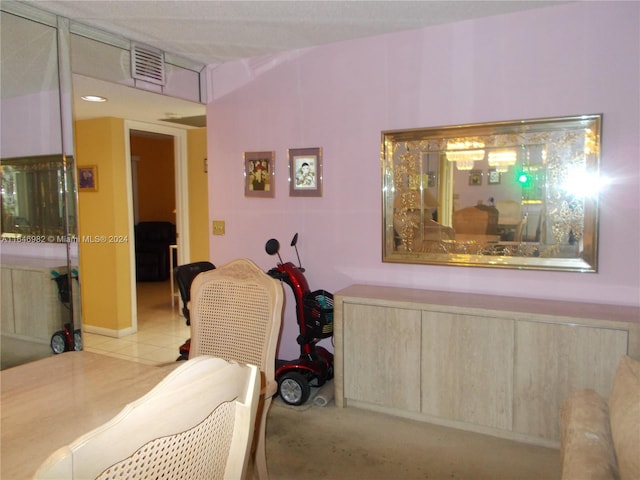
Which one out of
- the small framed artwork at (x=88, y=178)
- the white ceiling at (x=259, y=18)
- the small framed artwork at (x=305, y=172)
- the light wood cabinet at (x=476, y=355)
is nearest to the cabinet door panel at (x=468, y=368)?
the light wood cabinet at (x=476, y=355)

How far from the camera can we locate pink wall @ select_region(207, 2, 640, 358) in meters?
2.67

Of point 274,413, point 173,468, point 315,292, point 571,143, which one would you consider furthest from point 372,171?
point 173,468

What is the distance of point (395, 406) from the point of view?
295 centimetres

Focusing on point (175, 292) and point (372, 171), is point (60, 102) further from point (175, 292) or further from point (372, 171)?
point (175, 292)

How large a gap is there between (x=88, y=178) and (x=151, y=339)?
1.77 meters

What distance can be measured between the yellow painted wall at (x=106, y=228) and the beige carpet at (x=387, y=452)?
260cm

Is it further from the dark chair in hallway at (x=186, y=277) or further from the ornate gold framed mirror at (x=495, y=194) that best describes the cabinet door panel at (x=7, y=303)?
the ornate gold framed mirror at (x=495, y=194)

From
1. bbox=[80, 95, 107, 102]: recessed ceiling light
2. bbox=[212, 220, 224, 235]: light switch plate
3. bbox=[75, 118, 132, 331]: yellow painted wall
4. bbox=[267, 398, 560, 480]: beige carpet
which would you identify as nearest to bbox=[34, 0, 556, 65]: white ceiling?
bbox=[80, 95, 107, 102]: recessed ceiling light

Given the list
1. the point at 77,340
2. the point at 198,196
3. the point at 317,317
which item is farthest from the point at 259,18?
the point at 198,196

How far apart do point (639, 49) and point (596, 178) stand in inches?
28.1

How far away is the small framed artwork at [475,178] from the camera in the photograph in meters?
2.99

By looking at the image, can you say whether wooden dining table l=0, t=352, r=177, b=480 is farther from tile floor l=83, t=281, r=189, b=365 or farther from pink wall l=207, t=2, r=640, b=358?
tile floor l=83, t=281, r=189, b=365

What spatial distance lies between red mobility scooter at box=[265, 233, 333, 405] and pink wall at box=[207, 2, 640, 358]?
1.04 ft

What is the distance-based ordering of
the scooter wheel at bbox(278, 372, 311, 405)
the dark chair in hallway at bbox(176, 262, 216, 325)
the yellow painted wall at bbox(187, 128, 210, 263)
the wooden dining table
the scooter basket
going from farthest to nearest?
the yellow painted wall at bbox(187, 128, 210, 263), the dark chair in hallway at bbox(176, 262, 216, 325), the scooter basket, the scooter wheel at bbox(278, 372, 311, 405), the wooden dining table
